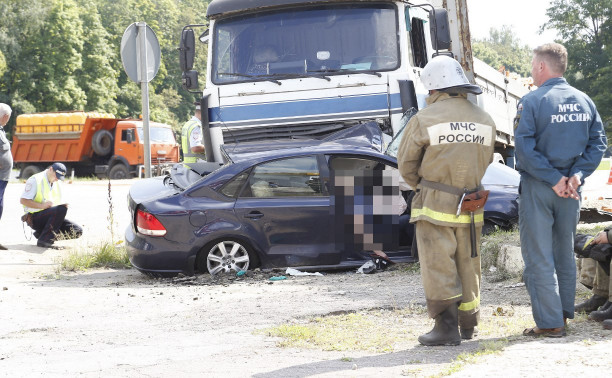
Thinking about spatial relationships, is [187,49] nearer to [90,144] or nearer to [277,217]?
[277,217]

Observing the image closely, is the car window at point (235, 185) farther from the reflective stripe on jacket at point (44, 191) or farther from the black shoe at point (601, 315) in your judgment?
the black shoe at point (601, 315)

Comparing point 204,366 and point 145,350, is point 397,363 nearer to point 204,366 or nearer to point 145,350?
point 204,366

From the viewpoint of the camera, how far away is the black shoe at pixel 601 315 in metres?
5.65

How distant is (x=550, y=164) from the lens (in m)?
5.36

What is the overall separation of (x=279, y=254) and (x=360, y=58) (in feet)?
9.08

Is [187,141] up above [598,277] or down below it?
above

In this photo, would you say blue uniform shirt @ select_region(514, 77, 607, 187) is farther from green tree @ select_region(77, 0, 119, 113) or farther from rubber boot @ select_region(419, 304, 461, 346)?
green tree @ select_region(77, 0, 119, 113)

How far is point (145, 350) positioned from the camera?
5.68 m

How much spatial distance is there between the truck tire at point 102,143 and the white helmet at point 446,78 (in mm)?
30765

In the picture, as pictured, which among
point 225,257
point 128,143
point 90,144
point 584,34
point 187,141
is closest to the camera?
point 225,257

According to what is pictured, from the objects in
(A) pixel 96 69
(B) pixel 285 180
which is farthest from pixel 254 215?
(A) pixel 96 69

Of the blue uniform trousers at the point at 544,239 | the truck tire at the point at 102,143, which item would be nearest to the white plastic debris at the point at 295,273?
the blue uniform trousers at the point at 544,239

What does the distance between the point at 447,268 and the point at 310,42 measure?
5618 millimetres

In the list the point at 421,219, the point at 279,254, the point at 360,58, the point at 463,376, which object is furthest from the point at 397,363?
the point at 360,58
